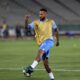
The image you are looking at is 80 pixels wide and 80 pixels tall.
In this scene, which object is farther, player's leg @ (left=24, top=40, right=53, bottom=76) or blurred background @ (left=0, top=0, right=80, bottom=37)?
blurred background @ (left=0, top=0, right=80, bottom=37)

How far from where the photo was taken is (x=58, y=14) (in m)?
53.1

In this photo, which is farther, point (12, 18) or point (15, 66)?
point (12, 18)

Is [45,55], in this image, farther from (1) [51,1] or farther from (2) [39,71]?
(1) [51,1]

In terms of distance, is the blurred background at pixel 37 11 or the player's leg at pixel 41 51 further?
the blurred background at pixel 37 11

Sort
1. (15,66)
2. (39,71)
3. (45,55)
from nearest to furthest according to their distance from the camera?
(45,55), (39,71), (15,66)

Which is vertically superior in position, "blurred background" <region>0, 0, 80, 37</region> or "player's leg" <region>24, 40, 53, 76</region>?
"blurred background" <region>0, 0, 80, 37</region>

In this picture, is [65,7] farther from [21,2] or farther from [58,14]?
[21,2]

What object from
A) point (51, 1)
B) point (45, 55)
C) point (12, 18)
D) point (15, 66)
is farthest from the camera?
point (51, 1)

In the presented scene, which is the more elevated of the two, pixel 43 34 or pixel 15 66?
pixel 43 34

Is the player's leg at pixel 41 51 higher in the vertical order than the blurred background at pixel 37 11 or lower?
lower

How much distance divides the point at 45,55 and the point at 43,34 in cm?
56

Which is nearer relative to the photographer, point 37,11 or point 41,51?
point 41,51

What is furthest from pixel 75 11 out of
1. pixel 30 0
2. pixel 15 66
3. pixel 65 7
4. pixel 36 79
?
pixel 36 79

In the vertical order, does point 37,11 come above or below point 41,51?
above
